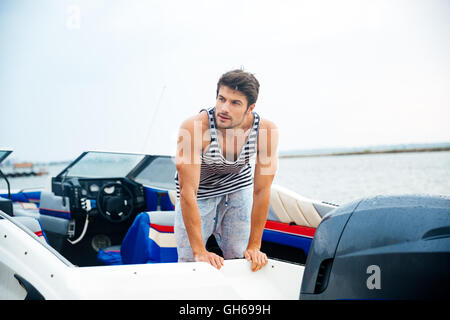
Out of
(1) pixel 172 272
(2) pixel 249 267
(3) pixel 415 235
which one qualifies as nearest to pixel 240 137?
(2) pixel 249 267

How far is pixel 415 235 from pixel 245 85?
870 mm

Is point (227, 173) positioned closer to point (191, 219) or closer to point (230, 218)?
point (230, 218)

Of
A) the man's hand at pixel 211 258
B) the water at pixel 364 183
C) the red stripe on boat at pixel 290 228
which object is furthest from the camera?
the water at pixel 364 183

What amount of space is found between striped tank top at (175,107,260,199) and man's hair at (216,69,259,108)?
0.55ft

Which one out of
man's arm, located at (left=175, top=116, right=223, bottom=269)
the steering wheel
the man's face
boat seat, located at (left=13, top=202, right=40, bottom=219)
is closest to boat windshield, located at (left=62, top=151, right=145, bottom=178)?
the steering wheel

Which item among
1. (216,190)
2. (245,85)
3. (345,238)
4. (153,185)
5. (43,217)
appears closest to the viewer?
(345,238)

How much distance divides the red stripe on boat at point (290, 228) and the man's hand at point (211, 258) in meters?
1.23

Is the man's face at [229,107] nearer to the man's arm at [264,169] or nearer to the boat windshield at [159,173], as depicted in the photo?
the man's arm at [264,169]

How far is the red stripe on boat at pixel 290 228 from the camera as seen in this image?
2582mm

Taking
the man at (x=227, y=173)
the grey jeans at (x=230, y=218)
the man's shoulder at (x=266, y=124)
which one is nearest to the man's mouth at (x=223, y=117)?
the man at (x=227, y=173)

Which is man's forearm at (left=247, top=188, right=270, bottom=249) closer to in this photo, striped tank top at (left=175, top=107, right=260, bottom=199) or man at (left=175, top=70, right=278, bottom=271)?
man at (left=175, top=70, right=278, bottom=271)

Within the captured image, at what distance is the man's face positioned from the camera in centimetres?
158
